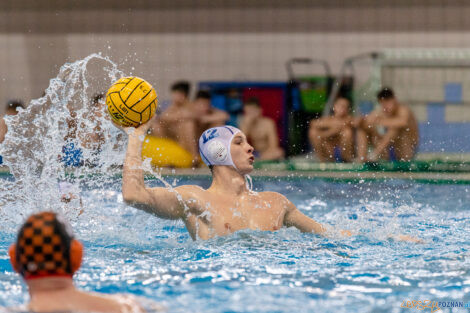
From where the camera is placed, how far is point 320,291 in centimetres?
297

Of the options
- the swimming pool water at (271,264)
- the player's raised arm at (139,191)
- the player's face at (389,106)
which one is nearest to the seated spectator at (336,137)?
the player's face at (389,106)

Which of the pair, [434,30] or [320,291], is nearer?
[320,291]

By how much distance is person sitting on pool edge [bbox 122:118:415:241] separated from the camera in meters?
3.69

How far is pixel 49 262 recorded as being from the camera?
6.82ft

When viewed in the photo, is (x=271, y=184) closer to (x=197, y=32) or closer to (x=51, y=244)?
(x=197, y=32)

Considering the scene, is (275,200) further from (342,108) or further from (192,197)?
(342,108)

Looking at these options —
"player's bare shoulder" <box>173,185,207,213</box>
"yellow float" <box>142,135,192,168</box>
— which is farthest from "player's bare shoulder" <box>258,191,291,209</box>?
"yellow float" <box>142,135,192,168</box>

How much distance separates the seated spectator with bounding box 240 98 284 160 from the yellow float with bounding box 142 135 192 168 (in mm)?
1163

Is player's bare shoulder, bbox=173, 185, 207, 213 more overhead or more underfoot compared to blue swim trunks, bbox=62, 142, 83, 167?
more underfoot

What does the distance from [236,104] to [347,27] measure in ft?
7.86

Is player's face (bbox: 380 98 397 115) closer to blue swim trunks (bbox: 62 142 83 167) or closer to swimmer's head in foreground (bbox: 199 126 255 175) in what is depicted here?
blue swim trunks (bbox: 62 142 83 167)

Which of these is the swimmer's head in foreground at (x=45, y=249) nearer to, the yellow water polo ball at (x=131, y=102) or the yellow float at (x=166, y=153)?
the yellow water polo ball at (x=131, y=102)

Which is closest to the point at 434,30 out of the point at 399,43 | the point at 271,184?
the point at 399,43

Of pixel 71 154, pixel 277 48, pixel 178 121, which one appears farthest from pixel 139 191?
pixel 277 48
